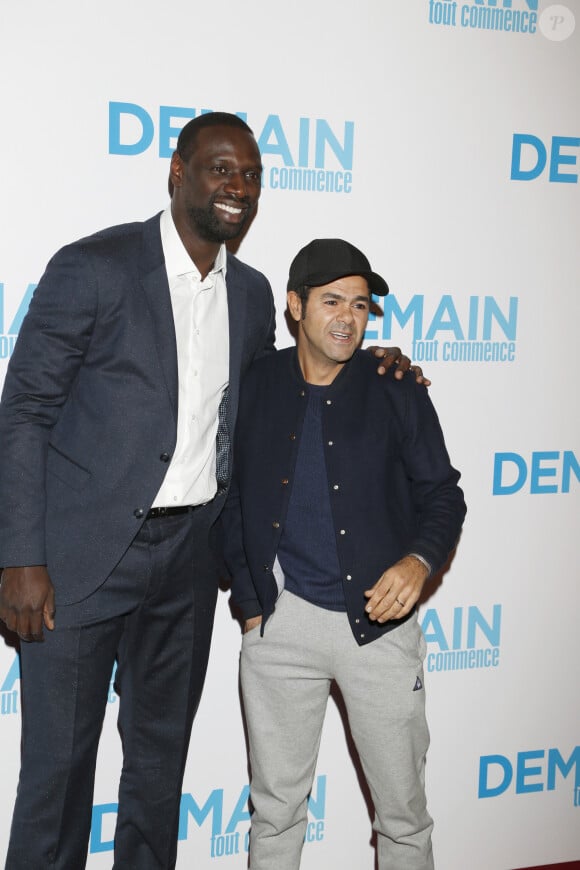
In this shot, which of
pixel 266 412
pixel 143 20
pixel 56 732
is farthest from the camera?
pixel 143 20

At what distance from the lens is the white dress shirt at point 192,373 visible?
2.19m

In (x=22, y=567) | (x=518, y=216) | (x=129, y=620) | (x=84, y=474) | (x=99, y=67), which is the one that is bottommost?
(x=129, y=620)

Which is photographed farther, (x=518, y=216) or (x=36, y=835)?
(x=518, y=216)

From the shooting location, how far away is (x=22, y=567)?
2010 mm

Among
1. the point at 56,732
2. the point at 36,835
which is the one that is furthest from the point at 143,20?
the point at 36,835

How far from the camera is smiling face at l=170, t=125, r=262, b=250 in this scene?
213 centimetres

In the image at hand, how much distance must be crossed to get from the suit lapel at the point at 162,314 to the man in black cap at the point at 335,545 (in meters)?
0.26

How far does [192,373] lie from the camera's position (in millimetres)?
2201

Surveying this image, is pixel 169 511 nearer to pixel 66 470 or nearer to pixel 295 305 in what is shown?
pixel 66 470

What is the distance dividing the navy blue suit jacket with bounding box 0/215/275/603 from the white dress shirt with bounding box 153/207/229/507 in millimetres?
50

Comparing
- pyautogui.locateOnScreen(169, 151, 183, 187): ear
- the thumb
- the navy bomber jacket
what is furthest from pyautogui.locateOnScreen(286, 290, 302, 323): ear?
the thumb

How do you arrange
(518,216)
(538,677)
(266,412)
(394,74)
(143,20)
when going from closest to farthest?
1. (266,412)
2. (143,20)
3. (394,74)
4. (518,216)
5. (538,677)

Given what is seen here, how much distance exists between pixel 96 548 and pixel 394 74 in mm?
1565

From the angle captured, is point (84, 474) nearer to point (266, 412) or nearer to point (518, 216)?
point (266, 412)
